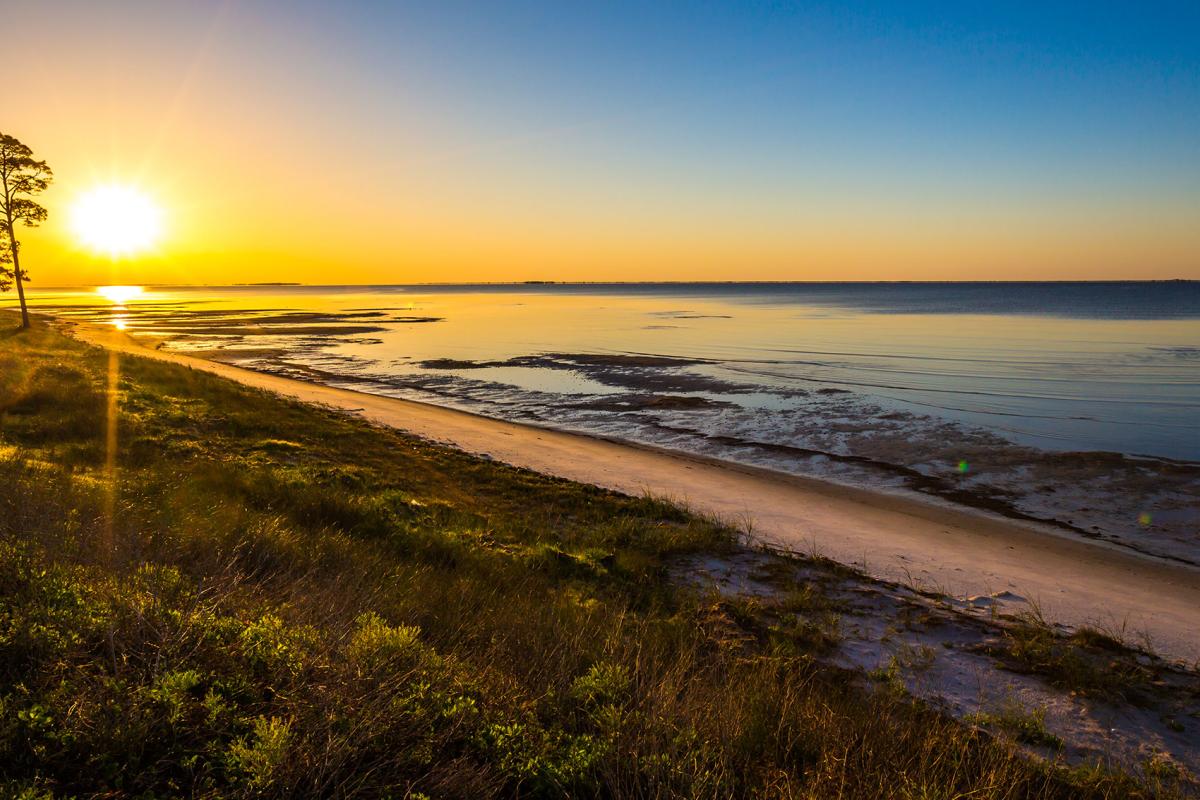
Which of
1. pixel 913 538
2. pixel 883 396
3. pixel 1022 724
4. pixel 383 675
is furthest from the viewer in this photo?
pixel 883 396

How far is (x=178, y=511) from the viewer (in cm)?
830

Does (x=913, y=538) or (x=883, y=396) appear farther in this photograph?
(x=883, y=396)

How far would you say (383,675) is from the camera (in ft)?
14.5

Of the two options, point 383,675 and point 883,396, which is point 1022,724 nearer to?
point 383,675

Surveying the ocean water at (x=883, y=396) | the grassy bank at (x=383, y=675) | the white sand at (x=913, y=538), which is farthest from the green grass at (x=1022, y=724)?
the ocean water at (x=883, y=396)

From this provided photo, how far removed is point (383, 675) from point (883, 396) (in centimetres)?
2978

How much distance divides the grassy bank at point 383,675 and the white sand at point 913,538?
4862 millimetres

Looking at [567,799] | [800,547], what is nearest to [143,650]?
[567,799]

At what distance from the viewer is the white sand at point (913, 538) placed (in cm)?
1014

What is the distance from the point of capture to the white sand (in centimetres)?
1014

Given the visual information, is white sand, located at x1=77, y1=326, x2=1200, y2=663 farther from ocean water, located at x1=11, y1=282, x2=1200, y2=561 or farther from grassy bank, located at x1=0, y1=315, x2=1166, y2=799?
grassy bank, located at x1=0, y1=315, x2=1166, y2=799

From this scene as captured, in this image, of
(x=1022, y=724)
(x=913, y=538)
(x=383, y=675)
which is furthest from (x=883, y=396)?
(x=383, y=675)

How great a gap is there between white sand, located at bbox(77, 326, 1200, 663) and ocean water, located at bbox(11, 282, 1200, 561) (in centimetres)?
149

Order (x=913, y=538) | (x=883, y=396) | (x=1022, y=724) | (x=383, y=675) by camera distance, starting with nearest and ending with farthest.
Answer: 1. (x=383, y=675)
2. (x=1022, y=724)
3. (x=913, y=538)
4. (x=883, y=396)
